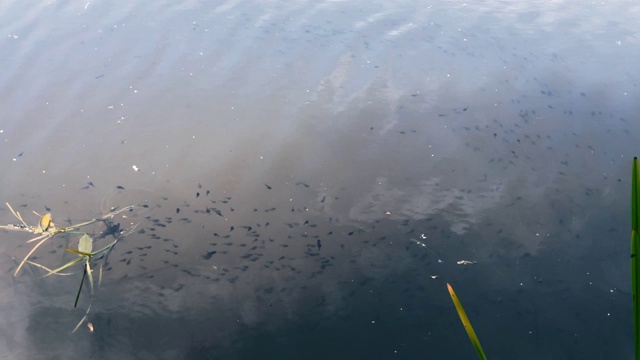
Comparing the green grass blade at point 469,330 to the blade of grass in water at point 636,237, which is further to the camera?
the green grass blade at point 469,330

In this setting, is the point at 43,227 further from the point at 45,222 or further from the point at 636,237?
the point at 636,237

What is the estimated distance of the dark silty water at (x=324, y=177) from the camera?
2.38 m

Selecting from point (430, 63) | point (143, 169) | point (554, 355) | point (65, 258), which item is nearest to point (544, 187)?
point (554, 355)

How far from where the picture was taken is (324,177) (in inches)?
119

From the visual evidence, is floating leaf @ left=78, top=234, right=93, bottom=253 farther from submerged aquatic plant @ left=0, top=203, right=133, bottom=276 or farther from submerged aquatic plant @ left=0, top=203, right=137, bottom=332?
submerged aquatic plant @ left=0, top=203, right=133, bottom=276

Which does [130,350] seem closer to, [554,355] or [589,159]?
[554,355]

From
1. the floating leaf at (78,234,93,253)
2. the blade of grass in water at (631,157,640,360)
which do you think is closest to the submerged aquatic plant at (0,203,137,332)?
the floating leaf at (78,234,93,253)

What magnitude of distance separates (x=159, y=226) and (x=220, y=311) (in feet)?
1.95

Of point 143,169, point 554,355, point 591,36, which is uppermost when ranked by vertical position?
point 143,169

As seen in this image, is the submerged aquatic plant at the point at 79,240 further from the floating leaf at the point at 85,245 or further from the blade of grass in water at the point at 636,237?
the blade of grass in water at the point at 636,237

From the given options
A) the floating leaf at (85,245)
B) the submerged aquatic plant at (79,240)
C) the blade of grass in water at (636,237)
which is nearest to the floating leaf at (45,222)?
the submerged aquatic plant at (79,240)

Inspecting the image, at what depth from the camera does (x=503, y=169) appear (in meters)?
3.03

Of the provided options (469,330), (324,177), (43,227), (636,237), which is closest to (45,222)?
(43,227)

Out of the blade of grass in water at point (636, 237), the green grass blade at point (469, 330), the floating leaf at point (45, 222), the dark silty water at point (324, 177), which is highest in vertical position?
the blade of grass in water at point (636, 237)
